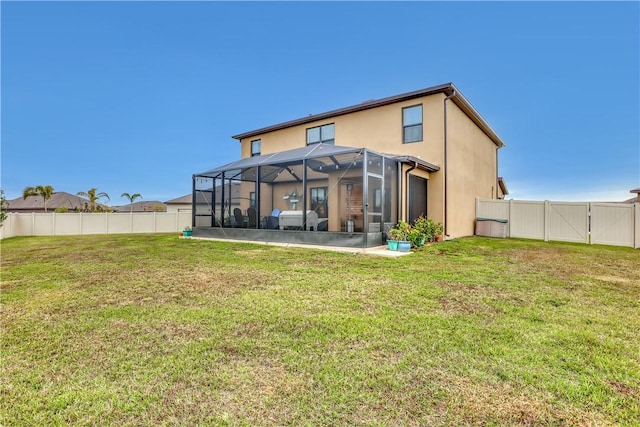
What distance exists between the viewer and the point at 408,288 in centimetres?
395

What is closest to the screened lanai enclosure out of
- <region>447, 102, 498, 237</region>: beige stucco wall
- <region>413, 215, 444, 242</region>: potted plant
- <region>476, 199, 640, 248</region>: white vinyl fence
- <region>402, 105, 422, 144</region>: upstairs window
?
<region>413, 215, 444, 242</region>: potted plant

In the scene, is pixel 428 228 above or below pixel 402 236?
above

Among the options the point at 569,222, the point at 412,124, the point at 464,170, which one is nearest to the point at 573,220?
the point at 569,222

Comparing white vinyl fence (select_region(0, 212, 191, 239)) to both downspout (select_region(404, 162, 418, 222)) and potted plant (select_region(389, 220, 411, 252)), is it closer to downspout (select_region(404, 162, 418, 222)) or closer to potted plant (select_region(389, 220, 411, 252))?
downspout (select_region(404, 162, 418, 222))

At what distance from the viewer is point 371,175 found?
827cm

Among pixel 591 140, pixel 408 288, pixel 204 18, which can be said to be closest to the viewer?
pixel 408 288

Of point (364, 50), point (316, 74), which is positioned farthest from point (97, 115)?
point (364, 50)

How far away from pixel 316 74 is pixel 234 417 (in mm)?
18235

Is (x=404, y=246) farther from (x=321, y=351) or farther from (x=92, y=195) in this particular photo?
(x=92, y=195)

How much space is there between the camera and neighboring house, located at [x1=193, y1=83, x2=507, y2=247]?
870 centimetres

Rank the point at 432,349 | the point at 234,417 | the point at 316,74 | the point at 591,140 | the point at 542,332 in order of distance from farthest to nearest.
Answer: the point at 316,74 → the point at 591,140 → the point at 542,332 → the point at 432,349 → the point at 234,417

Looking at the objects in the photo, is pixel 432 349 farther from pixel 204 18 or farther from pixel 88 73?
pixel 88 73

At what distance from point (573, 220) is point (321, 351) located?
12.6m

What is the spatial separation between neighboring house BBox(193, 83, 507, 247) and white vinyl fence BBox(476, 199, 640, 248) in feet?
5.08
